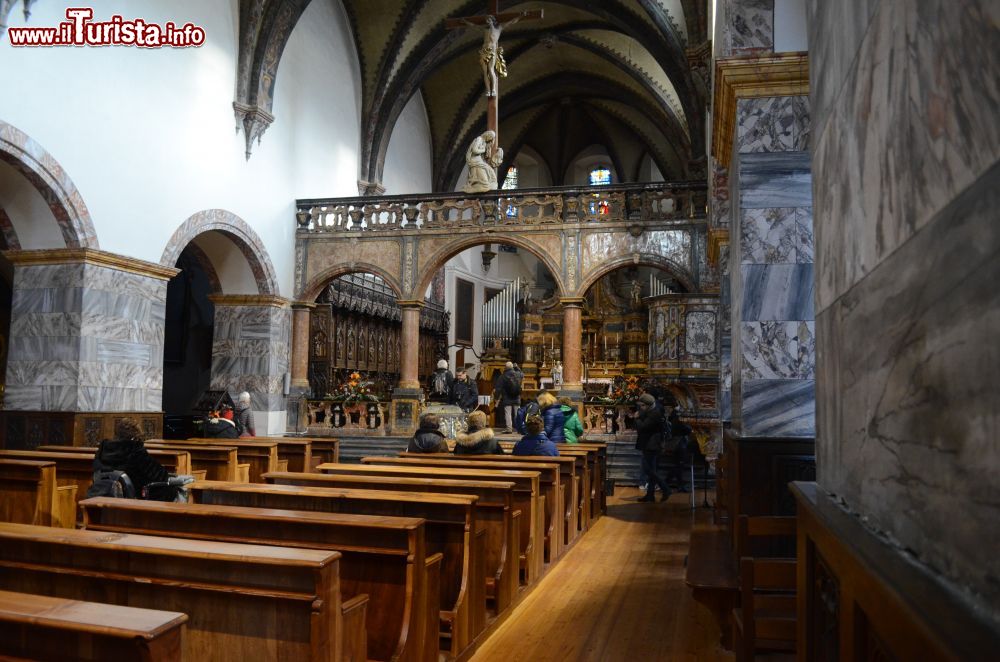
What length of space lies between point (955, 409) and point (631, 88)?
2363 centimetres

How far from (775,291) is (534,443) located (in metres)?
3.49

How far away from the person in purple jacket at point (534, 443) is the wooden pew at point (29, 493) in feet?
13.7

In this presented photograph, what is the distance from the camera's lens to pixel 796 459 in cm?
488

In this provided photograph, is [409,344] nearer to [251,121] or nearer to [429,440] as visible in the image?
[251,121]

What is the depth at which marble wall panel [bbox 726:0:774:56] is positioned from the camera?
5.53 metres

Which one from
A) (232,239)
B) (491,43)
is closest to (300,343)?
(232,239)

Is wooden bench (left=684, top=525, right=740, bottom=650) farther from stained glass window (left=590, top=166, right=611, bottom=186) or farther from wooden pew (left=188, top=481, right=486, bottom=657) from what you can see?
stained glass window (left=590, top=166, right=611, bottom=186)

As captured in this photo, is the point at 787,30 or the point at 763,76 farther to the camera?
the point at 787,30

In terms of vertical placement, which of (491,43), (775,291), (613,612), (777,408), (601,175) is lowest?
(613,612)

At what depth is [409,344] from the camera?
1634 cm

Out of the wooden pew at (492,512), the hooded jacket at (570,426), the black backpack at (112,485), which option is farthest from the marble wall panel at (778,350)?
the hooded jacket at (570,426)

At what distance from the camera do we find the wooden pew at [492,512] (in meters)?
5.18

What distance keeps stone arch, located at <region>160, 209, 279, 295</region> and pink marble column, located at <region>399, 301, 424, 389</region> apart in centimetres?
271

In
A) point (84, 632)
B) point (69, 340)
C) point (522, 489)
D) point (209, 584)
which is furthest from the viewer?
point (69, 340)
